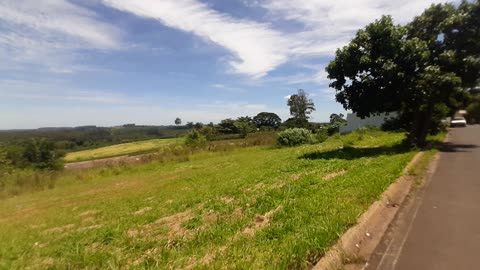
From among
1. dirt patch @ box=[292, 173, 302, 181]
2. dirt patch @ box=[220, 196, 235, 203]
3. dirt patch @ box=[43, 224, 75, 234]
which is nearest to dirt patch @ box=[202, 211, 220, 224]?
dirt patch @ box=[220, 196, 235, 203]

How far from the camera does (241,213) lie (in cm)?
662

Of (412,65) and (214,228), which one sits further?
(412,65)

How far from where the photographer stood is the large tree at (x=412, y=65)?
45.9 feet

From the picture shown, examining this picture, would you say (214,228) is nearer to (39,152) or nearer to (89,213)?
(89,213)

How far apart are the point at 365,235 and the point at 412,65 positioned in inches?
454

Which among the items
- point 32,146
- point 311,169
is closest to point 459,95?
point 311,169

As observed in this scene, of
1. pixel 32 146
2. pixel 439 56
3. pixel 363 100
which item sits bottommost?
pixel 32 146

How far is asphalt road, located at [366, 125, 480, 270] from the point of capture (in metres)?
4.02

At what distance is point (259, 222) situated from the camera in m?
5.85

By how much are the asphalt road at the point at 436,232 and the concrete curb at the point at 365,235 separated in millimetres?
122

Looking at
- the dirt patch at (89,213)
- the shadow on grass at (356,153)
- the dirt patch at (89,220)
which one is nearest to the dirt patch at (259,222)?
the dirt patch at (89,220)

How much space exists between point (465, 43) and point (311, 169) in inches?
377

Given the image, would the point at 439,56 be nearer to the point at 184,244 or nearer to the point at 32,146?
the point at 184,244

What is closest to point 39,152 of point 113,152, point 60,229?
point 113,152
